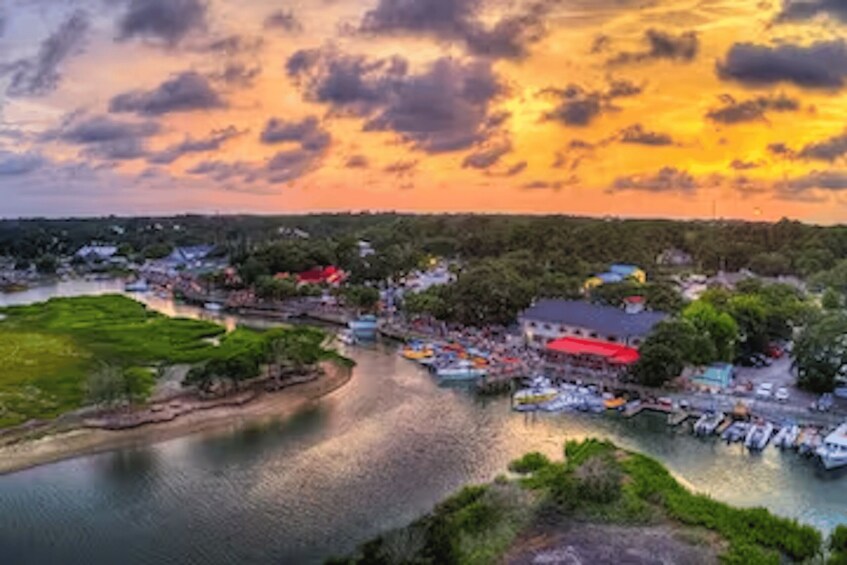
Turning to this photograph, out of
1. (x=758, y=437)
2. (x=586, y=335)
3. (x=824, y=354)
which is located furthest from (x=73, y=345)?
(x=824, y=354)

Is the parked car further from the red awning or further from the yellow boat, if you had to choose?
the yellow boat

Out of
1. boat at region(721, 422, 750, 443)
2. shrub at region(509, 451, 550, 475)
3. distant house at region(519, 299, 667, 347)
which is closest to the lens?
shrub at region(509, 451, 550, 475)

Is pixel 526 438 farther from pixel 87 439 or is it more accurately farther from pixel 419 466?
pixel 87 439

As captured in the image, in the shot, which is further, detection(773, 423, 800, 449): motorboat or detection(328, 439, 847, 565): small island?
detection(773, 423, 800, 449): motorboat

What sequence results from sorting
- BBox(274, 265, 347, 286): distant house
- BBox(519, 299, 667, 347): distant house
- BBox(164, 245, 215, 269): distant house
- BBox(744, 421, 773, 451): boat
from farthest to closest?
BBox(164, 245, 215, 269): distant house < BBox(274, 265, 347, 286): distant house < BBox(519, 299, 667, 347): distant house < BBox(744, 421, 773, 451): boat

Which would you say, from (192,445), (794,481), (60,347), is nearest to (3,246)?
(60,347)

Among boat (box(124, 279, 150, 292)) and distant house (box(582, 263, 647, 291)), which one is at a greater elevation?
distant house (box(582, 263, 647, 291))

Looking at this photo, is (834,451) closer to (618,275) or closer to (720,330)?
(720,330)

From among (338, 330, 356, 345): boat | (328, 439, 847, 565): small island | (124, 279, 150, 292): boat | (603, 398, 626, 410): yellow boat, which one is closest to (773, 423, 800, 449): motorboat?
(603, 398, 626, 410): yellow boat
